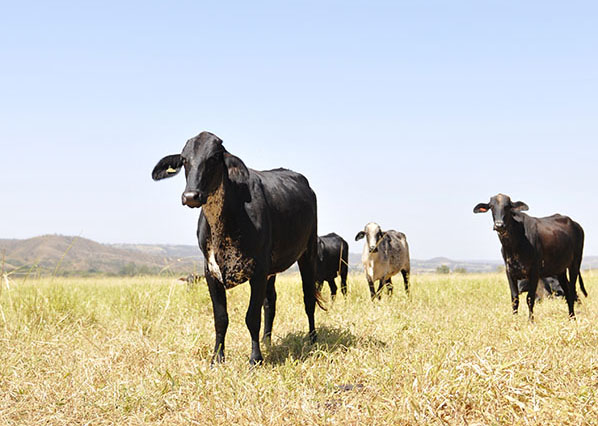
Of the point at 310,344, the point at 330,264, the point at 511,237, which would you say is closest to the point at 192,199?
the point at 310,344

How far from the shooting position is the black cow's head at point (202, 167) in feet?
17.1

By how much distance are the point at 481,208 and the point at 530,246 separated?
106 cm

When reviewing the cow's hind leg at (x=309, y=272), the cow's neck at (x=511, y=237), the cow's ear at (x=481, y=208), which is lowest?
the cow's hind leg at (x=309, y=272)

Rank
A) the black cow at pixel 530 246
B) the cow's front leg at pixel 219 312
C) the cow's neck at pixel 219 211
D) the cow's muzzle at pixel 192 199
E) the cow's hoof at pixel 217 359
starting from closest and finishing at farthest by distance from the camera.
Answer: the cow's muzzle at pixel 192 199, the cow's neck at pixel 219 211, the cow's hoof at pixel 217 359, the cow's front leg at pixel 219 312, the black cow at pixel 530 246

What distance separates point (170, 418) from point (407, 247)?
11.9m

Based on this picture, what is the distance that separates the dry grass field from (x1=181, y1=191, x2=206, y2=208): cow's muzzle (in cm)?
144

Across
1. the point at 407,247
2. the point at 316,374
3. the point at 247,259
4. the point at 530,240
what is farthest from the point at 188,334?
the point at 407,247

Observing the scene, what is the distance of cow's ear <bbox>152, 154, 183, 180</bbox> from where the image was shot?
5863 mm

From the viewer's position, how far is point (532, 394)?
419 centimetres

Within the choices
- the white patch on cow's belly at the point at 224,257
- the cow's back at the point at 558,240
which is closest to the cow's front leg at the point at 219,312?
the white patch on cow's belly at the point at 224,257

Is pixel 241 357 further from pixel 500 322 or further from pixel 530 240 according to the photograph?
pixel 530 240

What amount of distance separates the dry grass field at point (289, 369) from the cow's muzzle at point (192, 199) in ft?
4.73

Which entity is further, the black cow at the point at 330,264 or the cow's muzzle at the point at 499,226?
the black cow at the point at 330,264

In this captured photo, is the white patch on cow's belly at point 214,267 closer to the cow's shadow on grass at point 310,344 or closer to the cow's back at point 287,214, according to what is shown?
the cow's back at point 287,214
